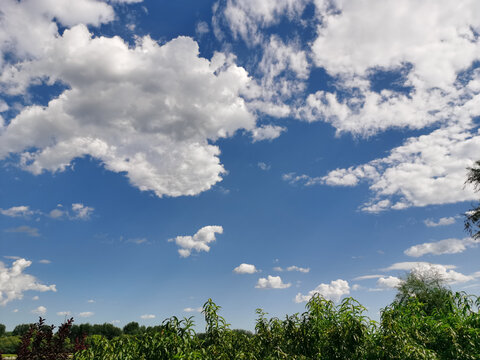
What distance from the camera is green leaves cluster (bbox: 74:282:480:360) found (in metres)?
7.00

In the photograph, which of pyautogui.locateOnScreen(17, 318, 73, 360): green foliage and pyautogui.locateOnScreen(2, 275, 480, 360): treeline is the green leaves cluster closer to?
pyautogui.locateOnScreen(2, 275, 480, 360): treeline

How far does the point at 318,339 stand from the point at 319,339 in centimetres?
4

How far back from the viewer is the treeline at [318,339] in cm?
701

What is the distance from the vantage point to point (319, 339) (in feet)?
25.9

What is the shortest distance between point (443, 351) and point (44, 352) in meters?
10.3

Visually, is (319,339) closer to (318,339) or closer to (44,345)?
(318,339)

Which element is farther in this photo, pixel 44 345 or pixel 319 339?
pixel 44 345

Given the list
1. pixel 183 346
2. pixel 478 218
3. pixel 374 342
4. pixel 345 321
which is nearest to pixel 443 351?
pixel 374 342

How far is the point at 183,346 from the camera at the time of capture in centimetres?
739

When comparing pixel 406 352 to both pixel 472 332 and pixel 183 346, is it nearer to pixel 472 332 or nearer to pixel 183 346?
pixel 472 332

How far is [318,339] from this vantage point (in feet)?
26.0

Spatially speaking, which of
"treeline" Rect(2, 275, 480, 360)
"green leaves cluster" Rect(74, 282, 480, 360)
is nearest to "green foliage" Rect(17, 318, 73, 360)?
"treeline" Rect(2, 275, 480, 360)

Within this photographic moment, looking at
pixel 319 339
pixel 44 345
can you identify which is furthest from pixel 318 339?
pixel 44 345

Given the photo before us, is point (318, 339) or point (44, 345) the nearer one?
point (318, 339)
